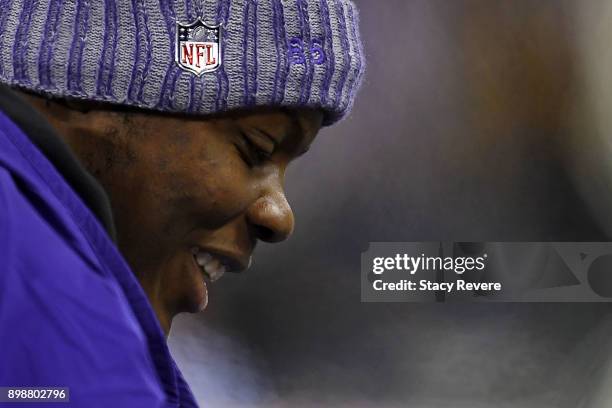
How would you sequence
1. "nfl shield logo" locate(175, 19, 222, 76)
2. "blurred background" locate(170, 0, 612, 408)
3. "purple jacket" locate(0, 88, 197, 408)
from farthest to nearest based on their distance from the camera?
1. "blurred background" locate(170, 0, 612, 408)
2. "nfl shield logo" locate(175, 19, 222, 76)
3. "purple jacket" locate(0, 88, 197, 408)

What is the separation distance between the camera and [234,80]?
604 millimetres

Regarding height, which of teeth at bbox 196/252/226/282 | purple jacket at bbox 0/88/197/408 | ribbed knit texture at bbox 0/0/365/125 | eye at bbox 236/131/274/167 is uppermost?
ribbed knit texture at bbox 0/0/365/125

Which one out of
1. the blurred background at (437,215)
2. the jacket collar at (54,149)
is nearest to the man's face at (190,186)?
the jacket collar at (54,149)

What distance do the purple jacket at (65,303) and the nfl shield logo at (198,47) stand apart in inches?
8.0

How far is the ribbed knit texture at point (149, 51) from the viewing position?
0.59m

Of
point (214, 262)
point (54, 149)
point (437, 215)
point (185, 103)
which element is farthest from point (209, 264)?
point (437, 215)

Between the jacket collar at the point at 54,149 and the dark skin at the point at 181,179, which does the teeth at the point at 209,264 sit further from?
the jacket collar at the point at 54,149

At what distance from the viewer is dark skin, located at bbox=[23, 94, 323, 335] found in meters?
0.60

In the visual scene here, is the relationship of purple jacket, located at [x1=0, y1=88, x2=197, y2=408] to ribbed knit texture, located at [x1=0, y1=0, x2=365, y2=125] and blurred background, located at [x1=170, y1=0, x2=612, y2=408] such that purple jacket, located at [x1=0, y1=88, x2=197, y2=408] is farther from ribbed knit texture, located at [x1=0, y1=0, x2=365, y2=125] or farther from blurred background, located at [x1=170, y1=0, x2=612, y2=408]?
blurred background, located at [x1=170, y1=0, x2=612, y2=408]

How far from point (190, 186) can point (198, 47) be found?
0.29 ft

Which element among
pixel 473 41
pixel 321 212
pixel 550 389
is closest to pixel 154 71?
pixel 321 212

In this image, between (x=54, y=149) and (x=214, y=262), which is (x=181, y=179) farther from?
(x=54, y=149)

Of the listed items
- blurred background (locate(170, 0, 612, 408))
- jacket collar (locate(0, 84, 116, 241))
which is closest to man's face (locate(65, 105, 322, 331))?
jacket collar (locate(0, 84, 116, 241))

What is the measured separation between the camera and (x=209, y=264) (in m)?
0.65
